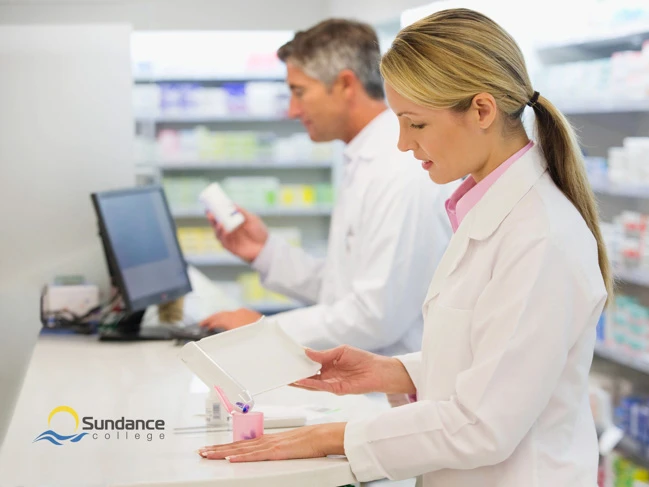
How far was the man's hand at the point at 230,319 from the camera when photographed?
3053 millimetres

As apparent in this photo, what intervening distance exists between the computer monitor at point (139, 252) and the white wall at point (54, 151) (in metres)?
0.31

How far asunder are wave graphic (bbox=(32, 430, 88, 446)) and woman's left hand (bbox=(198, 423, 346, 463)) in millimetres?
443

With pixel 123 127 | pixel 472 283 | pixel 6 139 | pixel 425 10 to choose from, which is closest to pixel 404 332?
pixel 472 283

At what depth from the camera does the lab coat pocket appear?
1604 millimetres

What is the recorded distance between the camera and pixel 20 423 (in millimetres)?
2062

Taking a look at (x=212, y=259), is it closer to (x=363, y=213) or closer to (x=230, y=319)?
(x=230, y=319)

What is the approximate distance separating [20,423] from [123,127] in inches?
73.0

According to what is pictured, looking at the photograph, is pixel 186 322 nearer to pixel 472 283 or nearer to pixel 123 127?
pixel 123 127

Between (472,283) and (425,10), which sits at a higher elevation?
(425,10)

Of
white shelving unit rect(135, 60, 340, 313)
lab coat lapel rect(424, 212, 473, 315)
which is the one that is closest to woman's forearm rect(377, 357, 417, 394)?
lab coat lapel rect(424, 212, 473, 315)

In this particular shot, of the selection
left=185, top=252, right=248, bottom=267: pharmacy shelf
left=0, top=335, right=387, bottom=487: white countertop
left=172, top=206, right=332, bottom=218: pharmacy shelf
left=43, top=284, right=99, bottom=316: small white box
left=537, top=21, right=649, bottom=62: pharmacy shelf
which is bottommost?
left=185, top=252, right=248, bottom=267: pharmacy shelf

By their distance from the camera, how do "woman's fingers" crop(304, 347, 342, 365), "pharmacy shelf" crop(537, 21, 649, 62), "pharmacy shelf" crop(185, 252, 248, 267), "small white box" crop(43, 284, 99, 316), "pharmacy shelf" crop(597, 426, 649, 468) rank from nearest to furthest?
1. "woman's fingers" crop(304, 347, 342, 365)
2. "small white box" crop(43, 284, 99, 316)
3. "pharmacy shelf" crop(537, 21, 649, 62)
4. "pharmacy shelf" crop(597, 426, 649, 468)
5. "pharmacy shelf" crop(185, 252, 248, 267)

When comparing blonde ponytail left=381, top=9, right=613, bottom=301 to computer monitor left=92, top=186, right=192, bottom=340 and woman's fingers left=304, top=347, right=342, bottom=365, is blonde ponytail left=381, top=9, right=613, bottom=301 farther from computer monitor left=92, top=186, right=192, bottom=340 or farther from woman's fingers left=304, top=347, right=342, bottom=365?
computer monitor left=92, top=186, right=192, bottom=340

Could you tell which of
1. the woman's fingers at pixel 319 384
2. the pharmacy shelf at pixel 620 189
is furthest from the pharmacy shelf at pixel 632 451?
the woman's fingers at pixel 319 384
